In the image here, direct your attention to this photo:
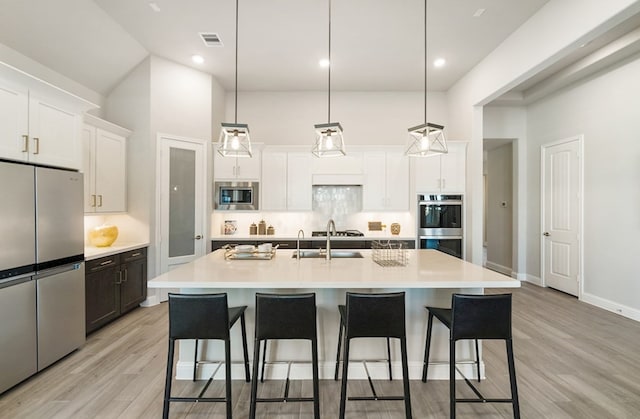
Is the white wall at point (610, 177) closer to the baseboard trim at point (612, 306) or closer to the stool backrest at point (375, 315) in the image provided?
the baseboard trim at point (612, 306)

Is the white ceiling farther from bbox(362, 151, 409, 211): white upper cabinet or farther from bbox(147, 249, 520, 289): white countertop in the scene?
bbox(147, 249, 520, 289): white countertop

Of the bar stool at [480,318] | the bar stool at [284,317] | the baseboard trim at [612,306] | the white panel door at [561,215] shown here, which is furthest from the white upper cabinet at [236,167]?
the baseboard trim at [612,306]

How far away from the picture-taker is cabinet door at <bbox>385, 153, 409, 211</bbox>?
5.23 m

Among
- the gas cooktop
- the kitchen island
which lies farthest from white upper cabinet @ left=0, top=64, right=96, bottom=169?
the gas cooktop

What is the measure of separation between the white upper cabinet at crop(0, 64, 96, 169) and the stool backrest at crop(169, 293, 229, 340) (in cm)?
191

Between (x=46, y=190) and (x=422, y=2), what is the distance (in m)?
4.11

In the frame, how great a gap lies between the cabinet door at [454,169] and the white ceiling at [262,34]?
1267 millimetres

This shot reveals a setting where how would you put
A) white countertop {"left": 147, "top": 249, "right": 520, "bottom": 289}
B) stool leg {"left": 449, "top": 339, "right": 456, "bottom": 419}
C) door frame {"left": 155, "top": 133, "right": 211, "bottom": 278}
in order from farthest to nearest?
1. door frame {"left": 155, "top": 133, "right": 211, "bottom": 278}
2. white countertop {"left": 147, "top": 249, "right": 520, "bottom": 289}
3. stool leg {"left": 449, "top": 339, "right": 456, "bottom": 419}

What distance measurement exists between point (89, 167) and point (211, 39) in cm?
223

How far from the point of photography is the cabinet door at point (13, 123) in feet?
7.64

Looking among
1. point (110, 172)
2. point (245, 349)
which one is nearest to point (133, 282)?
point (110, 172)

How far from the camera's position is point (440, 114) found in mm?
5719

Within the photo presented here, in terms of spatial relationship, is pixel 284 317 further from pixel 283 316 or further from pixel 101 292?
pixel 101 292

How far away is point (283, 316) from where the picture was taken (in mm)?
1958
